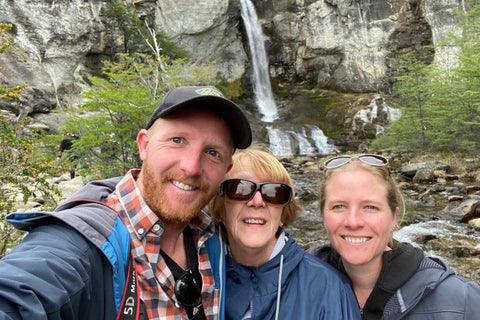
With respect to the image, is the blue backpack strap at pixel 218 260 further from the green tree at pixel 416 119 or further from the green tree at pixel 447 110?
the green tree at pixel 416 119

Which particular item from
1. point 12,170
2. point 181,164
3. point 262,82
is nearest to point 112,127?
point 12,170

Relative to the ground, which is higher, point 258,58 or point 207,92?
point 258,58

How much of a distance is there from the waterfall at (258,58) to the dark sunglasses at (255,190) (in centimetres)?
2783

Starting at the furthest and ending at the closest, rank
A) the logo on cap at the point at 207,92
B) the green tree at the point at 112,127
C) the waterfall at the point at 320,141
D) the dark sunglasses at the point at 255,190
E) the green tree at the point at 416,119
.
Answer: the waterfall at the point at 320,141
the green tree at the point at 416,119
the green tree at the point at 112,127
the dark sunglasses at the point at 255,190
the logo on cap at the point at 207,92

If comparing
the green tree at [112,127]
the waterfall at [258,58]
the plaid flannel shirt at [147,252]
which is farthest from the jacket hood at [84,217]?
the waterfall at [258,58]

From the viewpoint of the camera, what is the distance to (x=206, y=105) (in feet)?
5.31

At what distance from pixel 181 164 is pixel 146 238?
1.28 ft

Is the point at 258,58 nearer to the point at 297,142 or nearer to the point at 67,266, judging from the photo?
the point at 297,142

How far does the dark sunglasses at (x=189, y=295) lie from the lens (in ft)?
4.82

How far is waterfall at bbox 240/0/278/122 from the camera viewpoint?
1177 inches

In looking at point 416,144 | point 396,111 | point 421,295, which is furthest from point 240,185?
point 396,111

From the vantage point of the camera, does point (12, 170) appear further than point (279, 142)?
No

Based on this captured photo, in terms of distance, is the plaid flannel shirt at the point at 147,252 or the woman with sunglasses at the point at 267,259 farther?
the woman with sunglasses at the point at 267,259

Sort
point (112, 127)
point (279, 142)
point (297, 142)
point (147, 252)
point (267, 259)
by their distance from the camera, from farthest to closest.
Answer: point (279, 142)
point (297, 142)
point (112, 127)
point (267, 259)
point (147, 252)
